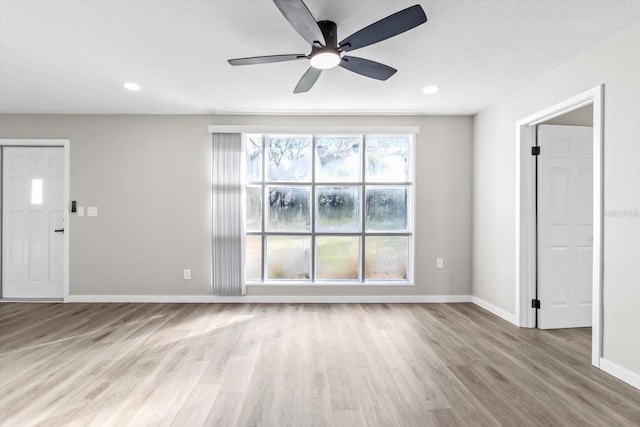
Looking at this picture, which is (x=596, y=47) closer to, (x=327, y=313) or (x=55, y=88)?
(x=327, y=313)

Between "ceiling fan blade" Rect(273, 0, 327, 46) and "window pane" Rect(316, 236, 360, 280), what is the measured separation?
112 inches

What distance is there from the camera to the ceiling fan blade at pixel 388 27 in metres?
1.78

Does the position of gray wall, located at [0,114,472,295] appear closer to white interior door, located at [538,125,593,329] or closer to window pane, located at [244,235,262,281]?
window pane, located at [244,235,262,281]

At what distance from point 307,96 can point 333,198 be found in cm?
141

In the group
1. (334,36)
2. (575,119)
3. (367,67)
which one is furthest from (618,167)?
(334,36)

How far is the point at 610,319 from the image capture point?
95.0 inches

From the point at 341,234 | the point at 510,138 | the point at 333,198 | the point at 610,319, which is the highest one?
the point at 510,138

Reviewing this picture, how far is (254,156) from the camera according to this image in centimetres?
451

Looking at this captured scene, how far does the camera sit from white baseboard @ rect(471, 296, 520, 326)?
3565 millimetres

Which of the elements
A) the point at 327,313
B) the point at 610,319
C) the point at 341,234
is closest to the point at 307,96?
the point at 341,234

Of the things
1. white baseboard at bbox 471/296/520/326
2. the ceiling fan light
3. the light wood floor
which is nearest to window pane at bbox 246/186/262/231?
the light wood floor

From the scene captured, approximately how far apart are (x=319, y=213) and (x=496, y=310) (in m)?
2.42

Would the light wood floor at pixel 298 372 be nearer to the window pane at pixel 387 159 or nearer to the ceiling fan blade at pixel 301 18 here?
the window pane at pixel 387 159

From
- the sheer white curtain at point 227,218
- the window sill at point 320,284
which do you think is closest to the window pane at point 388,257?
the window sill at point 320,284
